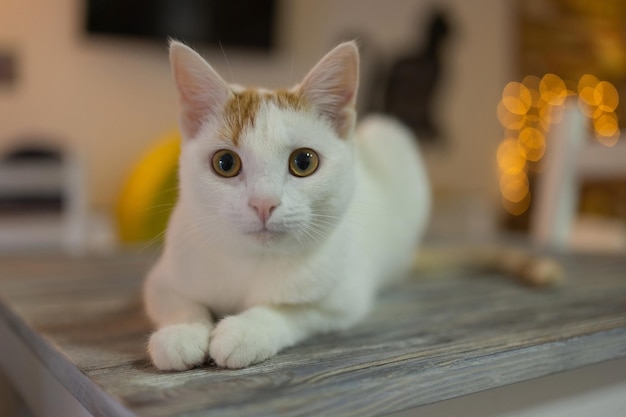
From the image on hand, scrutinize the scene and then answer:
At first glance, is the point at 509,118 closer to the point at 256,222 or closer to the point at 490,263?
the point at 490,263

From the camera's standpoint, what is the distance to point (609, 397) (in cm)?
72

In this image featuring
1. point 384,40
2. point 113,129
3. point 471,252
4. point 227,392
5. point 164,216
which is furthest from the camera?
point 384,40

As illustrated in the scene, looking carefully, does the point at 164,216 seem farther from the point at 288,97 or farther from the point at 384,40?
the point at 384,40

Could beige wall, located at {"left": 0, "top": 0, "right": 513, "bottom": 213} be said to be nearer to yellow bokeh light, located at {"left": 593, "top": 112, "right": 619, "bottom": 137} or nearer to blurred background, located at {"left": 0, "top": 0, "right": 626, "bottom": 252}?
blurred background, located at {"left": 0, "top": 0, "right": 626, "bottom": 252}

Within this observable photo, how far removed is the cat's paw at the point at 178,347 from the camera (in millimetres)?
611

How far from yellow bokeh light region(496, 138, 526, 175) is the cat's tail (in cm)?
295

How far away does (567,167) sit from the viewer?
68.1 inches

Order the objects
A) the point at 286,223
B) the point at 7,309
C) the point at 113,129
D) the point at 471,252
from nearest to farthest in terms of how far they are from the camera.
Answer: the point at 286,223
the point at 7,309
the point at 471,252
the point at 113,129

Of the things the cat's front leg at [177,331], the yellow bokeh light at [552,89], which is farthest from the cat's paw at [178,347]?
A: the yellow bokeh light at [552,89]

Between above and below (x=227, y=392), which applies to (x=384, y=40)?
above

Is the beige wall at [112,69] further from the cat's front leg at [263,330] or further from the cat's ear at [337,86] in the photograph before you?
the cat's front leg at [263,330]

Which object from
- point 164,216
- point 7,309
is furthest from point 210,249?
point 164,216

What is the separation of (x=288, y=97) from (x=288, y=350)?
0.32 metres

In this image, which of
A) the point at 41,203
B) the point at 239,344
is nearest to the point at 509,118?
the point at 41,203
